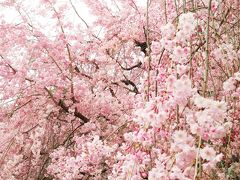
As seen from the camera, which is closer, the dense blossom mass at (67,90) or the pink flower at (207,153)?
the pink flower at (207,153)

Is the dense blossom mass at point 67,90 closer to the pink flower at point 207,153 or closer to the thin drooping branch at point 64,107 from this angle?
the thin drooping branch at point 64,107

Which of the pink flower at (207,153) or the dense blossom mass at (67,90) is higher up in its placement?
the dense blossom mass at (67,90)

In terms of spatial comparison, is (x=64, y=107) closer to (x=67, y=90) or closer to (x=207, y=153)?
(x=67, y=90)

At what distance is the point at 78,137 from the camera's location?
5273 millimetres

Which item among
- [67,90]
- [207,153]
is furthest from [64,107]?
[207,153]

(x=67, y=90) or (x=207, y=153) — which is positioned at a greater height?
(x=67, y=90)

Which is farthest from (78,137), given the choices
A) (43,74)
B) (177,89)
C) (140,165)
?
(177,89)

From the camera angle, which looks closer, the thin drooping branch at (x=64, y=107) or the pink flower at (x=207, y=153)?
the pink flower at (x=207, y=153)

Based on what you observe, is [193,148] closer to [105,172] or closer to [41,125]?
[105,172]

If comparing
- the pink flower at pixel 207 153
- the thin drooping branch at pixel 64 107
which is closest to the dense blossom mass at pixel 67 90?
the thin drooping branch at pixel 64 107

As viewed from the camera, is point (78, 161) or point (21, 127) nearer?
point (78, 161)

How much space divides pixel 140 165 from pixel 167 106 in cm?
36

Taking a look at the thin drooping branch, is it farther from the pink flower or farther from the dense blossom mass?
the pink flower

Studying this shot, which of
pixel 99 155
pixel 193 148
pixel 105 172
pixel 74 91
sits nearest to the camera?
pixel 193 148
